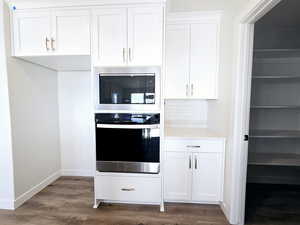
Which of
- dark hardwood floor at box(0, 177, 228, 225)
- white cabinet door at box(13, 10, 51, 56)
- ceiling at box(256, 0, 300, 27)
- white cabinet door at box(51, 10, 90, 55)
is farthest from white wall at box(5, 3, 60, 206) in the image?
ceiling at box(256, 0, 300, 27)

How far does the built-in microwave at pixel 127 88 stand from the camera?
206 cm

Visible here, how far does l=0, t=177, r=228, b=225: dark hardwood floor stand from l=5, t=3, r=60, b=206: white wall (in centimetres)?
24

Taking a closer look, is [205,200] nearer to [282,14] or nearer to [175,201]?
[175,201]

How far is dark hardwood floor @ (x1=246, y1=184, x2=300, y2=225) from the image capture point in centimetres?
205

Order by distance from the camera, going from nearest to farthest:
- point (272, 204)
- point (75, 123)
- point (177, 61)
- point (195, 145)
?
point (195, 145) < point (272, 204) < point (177, 61) < point (75, 123)

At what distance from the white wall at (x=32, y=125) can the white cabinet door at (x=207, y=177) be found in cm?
226

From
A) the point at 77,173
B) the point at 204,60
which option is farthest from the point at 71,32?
the point at 77,173

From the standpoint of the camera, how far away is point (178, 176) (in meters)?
2.30

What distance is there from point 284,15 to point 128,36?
2.10m

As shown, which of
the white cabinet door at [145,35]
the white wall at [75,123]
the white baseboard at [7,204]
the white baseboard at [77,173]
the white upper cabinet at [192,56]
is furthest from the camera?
the white baseboard at [77,173]

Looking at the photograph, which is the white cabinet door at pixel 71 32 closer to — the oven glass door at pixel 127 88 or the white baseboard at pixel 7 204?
the oven glass door at pixel 127 88

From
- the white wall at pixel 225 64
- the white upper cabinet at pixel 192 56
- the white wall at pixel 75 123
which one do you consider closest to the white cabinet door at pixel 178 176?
the white wall at pixel 225 64

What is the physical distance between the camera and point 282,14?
2318mm

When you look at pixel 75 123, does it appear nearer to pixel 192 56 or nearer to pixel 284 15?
pixel 192 56
